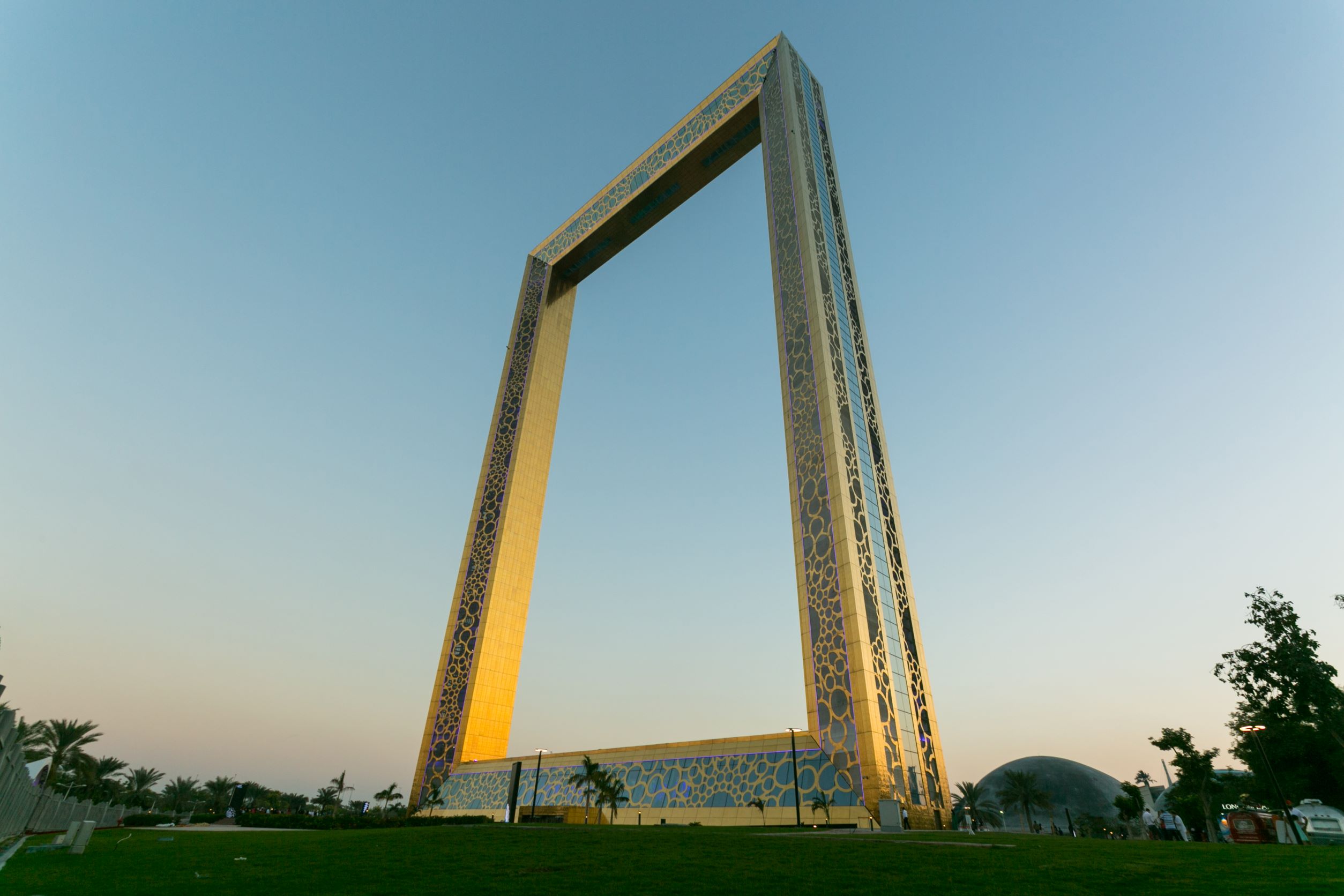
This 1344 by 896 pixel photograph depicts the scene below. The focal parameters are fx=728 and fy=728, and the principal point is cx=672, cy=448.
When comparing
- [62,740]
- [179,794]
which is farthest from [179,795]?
[62,740]

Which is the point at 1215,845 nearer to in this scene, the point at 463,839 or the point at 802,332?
the point at 463,839

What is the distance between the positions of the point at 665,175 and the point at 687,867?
40.4 m

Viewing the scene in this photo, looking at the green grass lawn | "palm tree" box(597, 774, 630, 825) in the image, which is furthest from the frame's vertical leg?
the green grass lawn

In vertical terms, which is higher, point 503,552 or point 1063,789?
point 503,552

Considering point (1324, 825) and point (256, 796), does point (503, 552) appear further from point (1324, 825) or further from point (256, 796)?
point (256, 796)

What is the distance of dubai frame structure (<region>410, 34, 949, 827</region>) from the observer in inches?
969

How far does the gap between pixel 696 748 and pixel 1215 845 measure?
16.3 m

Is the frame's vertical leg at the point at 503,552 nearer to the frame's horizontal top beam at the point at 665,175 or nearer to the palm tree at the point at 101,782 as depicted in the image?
the frame's horizontal top beam at the point at 665,175

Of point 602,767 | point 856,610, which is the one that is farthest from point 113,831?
point 856,610

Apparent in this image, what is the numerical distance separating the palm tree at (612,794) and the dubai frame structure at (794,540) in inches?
Answer: 14.0

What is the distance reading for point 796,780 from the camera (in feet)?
78.6

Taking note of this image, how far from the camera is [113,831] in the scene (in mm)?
28531

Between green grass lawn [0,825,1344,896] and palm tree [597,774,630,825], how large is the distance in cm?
1195

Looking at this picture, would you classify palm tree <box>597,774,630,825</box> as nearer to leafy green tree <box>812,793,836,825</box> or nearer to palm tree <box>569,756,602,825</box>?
palm tree <box>569,756,602,825</box>
